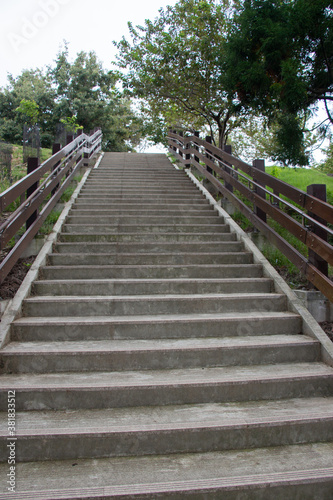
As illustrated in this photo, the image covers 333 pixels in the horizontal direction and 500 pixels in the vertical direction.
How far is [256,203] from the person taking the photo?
563cm

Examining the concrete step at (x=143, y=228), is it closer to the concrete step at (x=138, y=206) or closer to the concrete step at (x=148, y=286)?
the concrete step at (x=138, y=206)

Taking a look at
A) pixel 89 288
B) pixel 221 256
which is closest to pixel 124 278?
pixel 89 288

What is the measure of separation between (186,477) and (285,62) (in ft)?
21.7

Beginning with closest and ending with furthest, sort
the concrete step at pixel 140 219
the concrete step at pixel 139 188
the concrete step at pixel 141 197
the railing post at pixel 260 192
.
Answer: the railing post at pixel 260 192 → the concrete step at pixel 140 219 → the concrete step at pixel 141 197 → the concrete step at pixel 139 188

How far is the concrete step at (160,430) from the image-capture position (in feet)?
8.93

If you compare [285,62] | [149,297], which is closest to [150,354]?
[149,297]

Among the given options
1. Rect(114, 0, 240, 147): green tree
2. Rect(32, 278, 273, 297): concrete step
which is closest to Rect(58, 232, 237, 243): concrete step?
Rect(32, 278, 273, 297): concrete step

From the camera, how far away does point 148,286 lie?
4.79 metres

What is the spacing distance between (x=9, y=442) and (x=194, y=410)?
1.37m

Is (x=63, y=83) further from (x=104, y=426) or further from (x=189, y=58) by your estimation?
(x=104, y=426)

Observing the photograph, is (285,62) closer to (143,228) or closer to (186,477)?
(143,228)

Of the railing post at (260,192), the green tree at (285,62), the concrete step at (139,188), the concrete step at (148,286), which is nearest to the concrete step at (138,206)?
the concrete step at (139,188)

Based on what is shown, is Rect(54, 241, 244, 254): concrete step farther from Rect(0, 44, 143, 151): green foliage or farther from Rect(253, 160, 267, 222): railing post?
Rect(0, 44, 143, 151): green foliage

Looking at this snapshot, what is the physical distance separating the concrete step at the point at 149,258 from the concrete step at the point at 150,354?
6.00 ft
